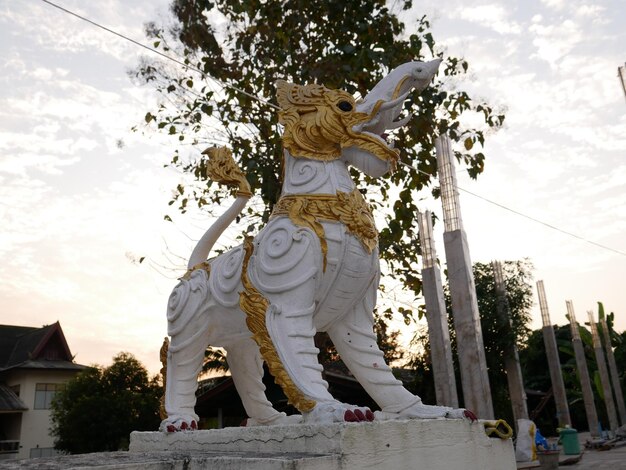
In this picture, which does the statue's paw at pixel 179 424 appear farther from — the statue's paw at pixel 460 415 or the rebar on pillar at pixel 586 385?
the rebar on pillar at pixel 586 385

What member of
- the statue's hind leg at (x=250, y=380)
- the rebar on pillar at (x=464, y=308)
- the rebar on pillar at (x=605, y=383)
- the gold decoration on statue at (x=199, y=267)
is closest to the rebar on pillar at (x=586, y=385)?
the rebar on pillar at (x=605, y=383)

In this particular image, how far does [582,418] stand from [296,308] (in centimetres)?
3084

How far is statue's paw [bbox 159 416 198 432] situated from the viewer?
332 cm

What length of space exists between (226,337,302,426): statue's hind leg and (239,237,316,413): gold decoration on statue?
590mm

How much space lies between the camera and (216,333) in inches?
141

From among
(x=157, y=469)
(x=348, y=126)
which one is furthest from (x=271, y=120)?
(x=157, y=469)

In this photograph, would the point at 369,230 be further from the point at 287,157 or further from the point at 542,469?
the point at 542,469

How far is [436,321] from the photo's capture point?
336 inches

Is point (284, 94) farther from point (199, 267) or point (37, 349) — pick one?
point (37, 349)

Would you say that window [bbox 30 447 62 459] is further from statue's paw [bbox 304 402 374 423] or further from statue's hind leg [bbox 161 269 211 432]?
statue's paw [bbox 304 402 374 423]

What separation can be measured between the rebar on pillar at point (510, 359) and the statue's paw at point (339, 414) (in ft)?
34.8

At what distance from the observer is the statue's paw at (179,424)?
10.9 feet

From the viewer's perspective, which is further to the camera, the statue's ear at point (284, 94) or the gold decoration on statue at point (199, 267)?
the gold decoration on statue at point (199, 267)

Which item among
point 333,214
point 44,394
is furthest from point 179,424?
point 44,394
